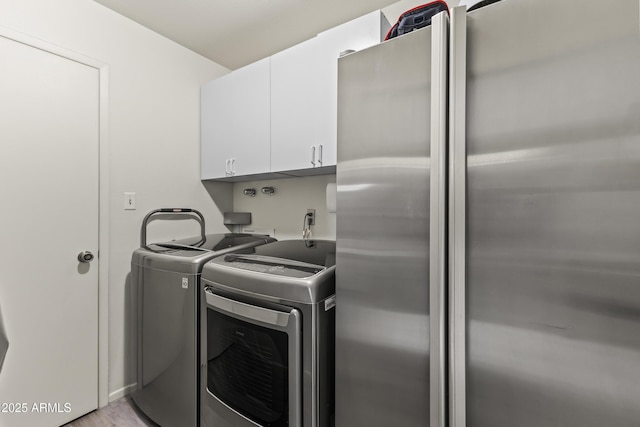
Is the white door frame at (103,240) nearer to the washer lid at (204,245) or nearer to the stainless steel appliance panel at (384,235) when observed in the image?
the washer lid at (204,245)

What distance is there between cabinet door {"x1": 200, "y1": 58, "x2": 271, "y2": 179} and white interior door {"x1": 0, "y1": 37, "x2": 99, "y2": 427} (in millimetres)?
717

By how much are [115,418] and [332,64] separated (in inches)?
98.7

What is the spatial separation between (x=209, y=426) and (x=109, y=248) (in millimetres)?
1263

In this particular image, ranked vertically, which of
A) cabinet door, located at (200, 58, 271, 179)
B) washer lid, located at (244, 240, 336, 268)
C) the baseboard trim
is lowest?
the baseboard trim

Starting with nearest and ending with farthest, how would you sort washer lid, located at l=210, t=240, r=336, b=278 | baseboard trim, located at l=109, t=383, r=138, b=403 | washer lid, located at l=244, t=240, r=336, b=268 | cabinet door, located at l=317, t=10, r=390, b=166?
washer lid, located at l=210, t=240, r=336, b=278
washer lid, located at l=244, t=240, r=336, b=268
cabinet door, located at l=317, t=10, r=390, b=166
baseboard trim, located at l=109, t=383, r=138, b=403

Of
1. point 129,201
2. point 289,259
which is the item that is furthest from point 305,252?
point 129,201

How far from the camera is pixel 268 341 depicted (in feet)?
3.84

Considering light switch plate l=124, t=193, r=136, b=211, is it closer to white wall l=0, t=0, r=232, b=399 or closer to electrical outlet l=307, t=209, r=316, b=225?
white wall l=0, t=0, r=232, b=399

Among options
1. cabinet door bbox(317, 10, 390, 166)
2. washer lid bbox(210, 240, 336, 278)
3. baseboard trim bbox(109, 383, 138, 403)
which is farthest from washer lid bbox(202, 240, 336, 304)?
baseboard trim bbox(109, 383, 138, 403)

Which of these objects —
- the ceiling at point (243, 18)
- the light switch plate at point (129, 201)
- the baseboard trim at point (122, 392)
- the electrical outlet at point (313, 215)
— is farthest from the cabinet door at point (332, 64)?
Result: the baseboard trim at point (122, 392)

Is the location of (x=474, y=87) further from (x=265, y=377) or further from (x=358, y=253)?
(x=265, y=377)

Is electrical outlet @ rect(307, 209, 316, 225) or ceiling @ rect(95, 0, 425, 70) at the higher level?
ceiling @ rect(95, 0, 425, 70)

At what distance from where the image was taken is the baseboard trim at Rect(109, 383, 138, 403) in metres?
1.76

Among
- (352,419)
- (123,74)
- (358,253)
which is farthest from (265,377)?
(123,74)
